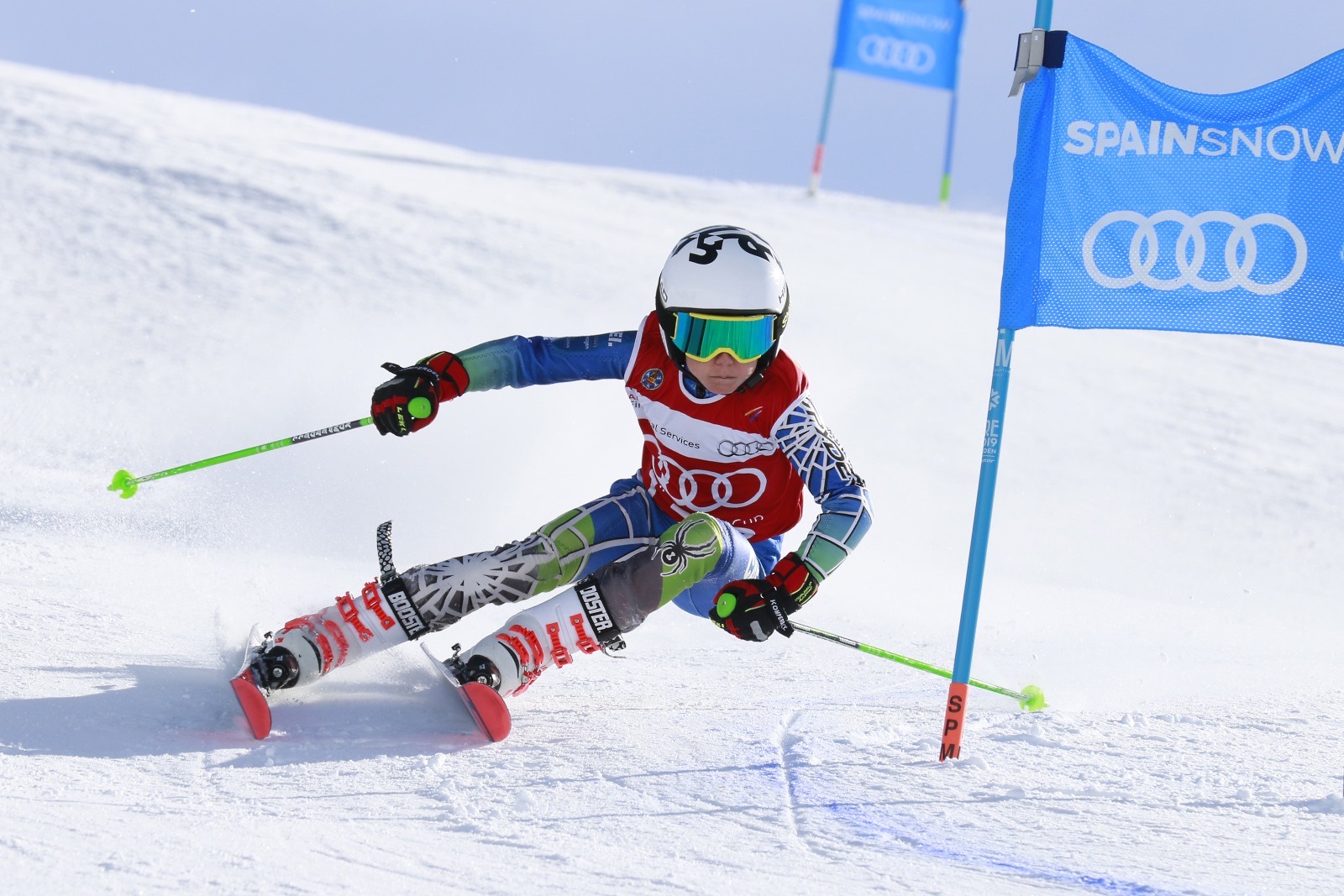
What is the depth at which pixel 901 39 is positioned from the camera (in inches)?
608

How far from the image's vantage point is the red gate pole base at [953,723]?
116 inches

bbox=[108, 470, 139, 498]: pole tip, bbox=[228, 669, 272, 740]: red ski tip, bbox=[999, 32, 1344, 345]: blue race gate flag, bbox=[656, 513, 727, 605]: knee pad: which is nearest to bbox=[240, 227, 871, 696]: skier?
bbox=[656, 513, 727, 605]: knee pad

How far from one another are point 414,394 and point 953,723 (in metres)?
1.61

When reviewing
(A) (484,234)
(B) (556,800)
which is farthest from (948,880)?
(A) (484,234)

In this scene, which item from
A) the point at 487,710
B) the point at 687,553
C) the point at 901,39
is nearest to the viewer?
the point at 487,710

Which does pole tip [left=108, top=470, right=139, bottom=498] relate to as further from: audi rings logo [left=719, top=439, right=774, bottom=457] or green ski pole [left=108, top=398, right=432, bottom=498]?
audi rings logo [left=719, top=439, right=774, bottom=457]

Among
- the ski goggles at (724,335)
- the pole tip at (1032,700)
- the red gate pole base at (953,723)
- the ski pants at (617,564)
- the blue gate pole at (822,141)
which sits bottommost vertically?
the red gate pole base at (953,723)

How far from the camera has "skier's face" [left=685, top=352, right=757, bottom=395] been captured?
10.7ft

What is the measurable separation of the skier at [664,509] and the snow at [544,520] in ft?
0.68

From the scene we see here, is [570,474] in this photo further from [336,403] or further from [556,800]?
[556,800]

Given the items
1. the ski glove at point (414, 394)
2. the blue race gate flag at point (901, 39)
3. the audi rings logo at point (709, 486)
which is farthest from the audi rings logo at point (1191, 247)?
the blue race gate flag at point (901, 39)

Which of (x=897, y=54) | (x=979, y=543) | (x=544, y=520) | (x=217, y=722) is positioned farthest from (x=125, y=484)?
(x=897, y=54)

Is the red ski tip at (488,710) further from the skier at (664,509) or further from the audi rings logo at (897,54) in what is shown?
the audi rings logo at (897,54)

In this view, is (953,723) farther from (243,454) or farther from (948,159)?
(948,159)
